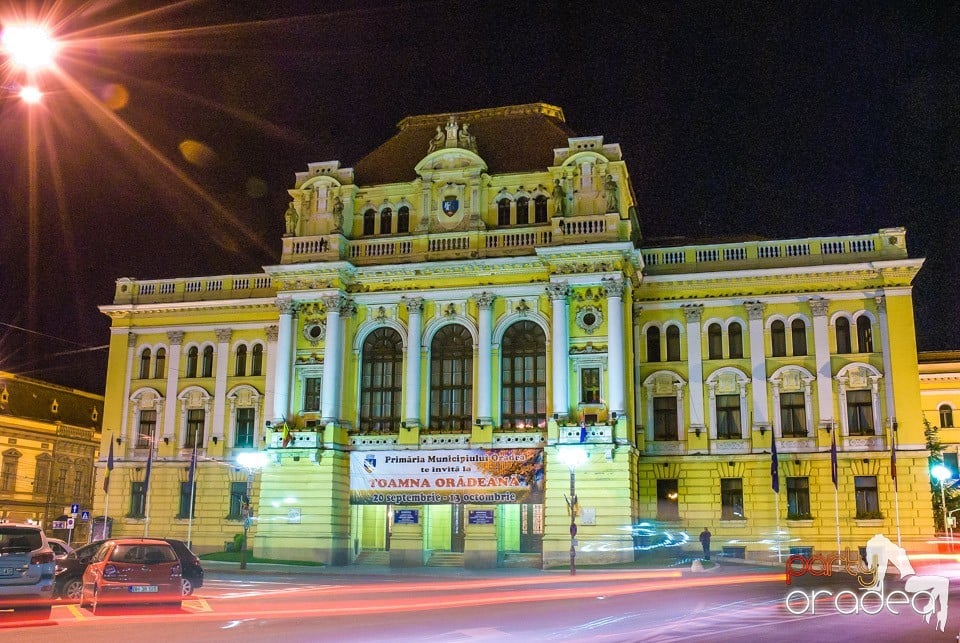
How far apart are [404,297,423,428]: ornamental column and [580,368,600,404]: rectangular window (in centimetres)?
806

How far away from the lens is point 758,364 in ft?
145

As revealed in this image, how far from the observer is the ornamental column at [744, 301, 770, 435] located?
1721 inches

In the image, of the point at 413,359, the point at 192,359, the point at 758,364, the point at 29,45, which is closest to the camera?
the point at 29,45

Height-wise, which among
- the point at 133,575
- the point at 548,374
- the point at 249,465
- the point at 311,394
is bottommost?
the point at 133,575

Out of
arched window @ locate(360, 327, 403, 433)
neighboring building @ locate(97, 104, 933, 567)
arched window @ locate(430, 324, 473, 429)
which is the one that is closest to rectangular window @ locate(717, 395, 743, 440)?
neighboring building @ locate(97, 104, 933, 567)

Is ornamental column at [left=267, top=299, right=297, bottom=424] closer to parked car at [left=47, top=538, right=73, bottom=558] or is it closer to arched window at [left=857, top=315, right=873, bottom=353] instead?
parked car at [left=47, top=538, right=73, bottom=558]

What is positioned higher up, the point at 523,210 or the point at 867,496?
the point at 523,210

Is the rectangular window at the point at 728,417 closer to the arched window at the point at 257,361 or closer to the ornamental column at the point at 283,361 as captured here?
the ornamental column at the point at 283,361

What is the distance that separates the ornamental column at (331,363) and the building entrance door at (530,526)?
33.3 ft

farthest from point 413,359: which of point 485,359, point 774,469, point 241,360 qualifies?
point 774,469

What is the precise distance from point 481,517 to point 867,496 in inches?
685

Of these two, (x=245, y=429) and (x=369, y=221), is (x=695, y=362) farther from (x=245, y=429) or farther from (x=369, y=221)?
(x=245, y=429)

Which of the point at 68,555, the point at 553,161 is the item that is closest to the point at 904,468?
the point at 553,161

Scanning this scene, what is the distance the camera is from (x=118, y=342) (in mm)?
53312
